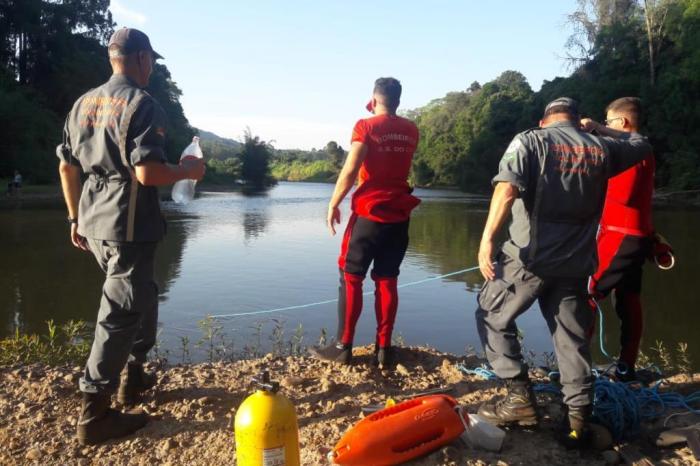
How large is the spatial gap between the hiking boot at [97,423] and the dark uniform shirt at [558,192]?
97.5 inches

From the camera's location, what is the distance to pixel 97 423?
10.7 feet

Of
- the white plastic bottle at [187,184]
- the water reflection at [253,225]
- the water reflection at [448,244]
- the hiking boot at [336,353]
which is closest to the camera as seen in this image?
the white plastic bottle at [187,184]

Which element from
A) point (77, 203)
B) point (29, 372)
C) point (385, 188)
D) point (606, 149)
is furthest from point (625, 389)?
point (29, 372)

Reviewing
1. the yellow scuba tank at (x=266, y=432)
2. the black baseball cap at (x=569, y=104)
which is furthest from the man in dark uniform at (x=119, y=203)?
the black baseball cap at (x=569, y=104)

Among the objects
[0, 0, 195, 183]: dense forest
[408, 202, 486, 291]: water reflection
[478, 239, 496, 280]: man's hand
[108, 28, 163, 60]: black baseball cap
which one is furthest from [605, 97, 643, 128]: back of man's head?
[0, 0, 195, 183]: dense forest

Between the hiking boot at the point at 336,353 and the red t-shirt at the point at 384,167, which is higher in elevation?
the red t-shirt at the point at 384,167

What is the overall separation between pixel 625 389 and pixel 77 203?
3.62m

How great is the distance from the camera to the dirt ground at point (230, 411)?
3.13m

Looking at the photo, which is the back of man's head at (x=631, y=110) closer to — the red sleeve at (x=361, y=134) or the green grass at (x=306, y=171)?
the red sleeve at (x=361, y=134)

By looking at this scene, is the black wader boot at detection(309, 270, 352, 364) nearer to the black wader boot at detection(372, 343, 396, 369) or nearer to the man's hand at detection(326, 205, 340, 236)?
the black wader boot at detection(372, 343, 396, 369)

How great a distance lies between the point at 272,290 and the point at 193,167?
6417 mm

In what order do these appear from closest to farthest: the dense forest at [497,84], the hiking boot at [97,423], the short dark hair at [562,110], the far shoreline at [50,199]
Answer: the hiking boot at [97,423] → the short dark hair at [562,110] → the far shoreline at [50,199] → the dense forest at [497,84]

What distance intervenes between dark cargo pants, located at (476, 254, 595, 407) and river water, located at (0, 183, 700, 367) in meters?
3.39

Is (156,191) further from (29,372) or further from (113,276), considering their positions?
(29,372)
